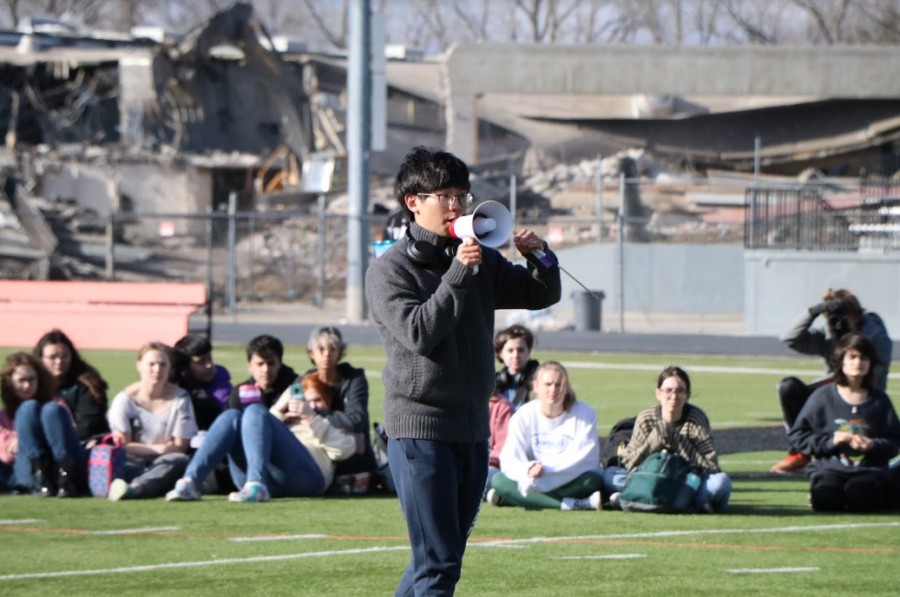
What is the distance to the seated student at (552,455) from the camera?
9211 mm

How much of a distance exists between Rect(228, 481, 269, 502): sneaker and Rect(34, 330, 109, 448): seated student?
1.18m

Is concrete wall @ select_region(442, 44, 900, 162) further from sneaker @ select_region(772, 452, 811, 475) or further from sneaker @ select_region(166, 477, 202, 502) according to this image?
sneaker @ select_region(166, 477, 202, 502)

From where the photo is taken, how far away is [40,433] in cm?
952

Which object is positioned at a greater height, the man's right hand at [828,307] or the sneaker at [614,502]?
the man's right hand at [828,307]

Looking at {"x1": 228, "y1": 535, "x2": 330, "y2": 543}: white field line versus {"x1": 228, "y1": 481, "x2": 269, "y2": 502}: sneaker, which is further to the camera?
{"x1": 228, "y1": 481, "x2": 269, "y2": 502}: sneaker

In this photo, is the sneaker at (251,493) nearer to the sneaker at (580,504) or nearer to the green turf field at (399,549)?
the green turf field at (399,549)

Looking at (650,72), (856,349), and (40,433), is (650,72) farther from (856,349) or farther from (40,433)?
(40,433)

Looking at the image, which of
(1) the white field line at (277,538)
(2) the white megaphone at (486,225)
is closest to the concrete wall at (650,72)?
(1) the white field line at (277,538)

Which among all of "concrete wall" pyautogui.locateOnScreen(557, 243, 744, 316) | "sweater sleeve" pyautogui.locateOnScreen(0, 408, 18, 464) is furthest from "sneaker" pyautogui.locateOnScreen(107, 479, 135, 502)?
"concrete wall" pyautogui.locateOnScreen(557, 243, 744, 316)

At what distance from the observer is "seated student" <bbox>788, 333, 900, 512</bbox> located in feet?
30.1

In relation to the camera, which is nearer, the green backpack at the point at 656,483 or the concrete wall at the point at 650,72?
the green backpack at the point at 656,483

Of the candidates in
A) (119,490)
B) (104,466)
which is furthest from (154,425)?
(119,490)

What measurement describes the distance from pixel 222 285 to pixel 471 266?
97.7ft

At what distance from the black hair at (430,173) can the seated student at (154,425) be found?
5.23 meters
